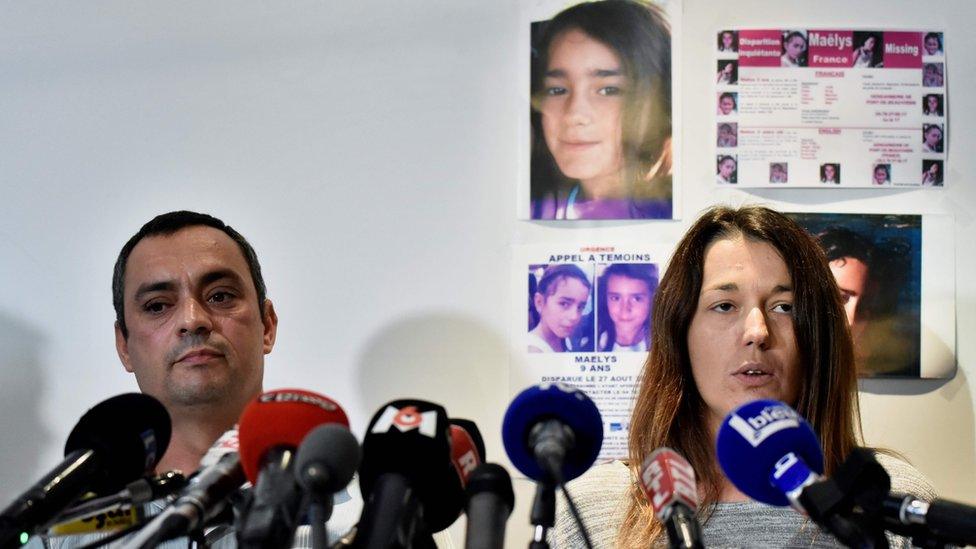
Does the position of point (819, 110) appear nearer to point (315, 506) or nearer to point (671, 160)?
point (671, 160)

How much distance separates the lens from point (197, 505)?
96cm

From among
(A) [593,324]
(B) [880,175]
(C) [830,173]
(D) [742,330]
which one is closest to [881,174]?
(B) [880,175]

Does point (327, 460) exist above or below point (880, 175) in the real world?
below

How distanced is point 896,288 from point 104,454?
65.9 inches

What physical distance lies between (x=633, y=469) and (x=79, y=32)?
1.64 meters

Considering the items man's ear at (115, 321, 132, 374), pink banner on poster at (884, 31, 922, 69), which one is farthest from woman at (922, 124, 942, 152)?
man's ear at (115, 321, 132, 374)

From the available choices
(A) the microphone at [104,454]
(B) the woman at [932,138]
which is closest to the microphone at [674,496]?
(A) the microphone at [104,454]

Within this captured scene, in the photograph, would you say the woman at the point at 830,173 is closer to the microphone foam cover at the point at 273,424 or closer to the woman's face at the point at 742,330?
the woman's face at the point at 742,330

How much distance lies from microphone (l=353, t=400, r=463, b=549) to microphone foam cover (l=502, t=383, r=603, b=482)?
76 millimetres

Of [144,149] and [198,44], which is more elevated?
[198,44]

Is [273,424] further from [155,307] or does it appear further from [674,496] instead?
[155,307]

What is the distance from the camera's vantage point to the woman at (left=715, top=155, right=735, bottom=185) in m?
2.15

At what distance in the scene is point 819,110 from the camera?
2.17 m

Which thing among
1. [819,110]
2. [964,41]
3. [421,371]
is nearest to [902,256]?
[819,110]
